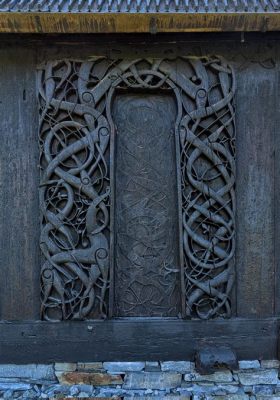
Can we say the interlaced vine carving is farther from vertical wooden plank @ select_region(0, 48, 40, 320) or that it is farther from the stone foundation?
the stone foundation

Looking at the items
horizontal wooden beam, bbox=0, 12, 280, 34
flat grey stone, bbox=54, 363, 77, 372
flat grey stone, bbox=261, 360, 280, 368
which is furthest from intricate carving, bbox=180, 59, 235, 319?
flat grey stone, bbox=54, 363, 77, 372

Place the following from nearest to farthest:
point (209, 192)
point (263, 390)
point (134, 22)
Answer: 1. point (134, 22)
2. point (263, 390)
3. point (209, 192)

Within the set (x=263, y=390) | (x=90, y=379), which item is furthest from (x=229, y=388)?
(x=90, y=379)

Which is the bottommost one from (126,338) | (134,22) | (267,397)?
(267,397)

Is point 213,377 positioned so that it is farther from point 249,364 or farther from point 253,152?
point 253,152

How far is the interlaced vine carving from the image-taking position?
2.87m

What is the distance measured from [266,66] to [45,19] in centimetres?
152

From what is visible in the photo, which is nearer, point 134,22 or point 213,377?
point 134,22

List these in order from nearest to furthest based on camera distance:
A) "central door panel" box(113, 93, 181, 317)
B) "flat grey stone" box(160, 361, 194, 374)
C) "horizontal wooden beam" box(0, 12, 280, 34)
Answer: "horizontal wooden beam" box(0, 12, 280, 34) → "flat grey stone" box(160, 361, 194, 374) → "central door panel" box(113, 93, 181, 317)

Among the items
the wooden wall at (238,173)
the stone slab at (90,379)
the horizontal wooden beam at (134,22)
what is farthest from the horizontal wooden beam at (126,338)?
the horizontal wooden beam at (134,22)

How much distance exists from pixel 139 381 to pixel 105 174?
1.39 meters

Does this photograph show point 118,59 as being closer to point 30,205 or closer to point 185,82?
point 185,82

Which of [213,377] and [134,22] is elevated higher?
[134,22]

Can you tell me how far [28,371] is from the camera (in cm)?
290
